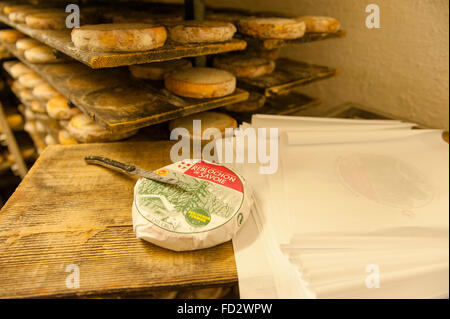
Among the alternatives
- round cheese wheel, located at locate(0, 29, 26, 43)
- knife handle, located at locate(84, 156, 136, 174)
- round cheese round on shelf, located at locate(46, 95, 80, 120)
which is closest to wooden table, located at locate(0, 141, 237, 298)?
knife handle, located at locate(84, 156, 136, 174)

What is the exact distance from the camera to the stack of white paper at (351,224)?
1.49 feet

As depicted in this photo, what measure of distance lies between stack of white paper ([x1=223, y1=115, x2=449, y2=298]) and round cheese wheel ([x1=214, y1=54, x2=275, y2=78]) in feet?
2.05

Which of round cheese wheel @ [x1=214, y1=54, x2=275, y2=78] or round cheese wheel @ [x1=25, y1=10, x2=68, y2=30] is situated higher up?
round cheese wheel @ [x1=25, y1=10, x2=68, y2=30]

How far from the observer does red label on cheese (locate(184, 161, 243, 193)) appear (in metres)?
0.70

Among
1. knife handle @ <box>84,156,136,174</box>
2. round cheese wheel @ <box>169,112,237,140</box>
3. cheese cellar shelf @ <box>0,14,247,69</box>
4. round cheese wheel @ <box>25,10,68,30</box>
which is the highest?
round cheese wheel @ <box>25,10,68,30</box>

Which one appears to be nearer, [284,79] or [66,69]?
[284,79]

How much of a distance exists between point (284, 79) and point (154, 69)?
0.59 m

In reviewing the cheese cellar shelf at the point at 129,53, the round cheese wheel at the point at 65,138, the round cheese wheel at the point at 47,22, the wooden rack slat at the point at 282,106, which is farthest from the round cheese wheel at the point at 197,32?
the round cheese wheel at the point at 65,138

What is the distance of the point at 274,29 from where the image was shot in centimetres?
109

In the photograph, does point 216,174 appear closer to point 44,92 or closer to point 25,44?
point 44,92

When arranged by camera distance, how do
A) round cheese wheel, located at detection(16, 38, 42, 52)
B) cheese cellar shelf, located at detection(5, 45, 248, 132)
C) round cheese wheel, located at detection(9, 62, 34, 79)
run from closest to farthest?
1. cheese cellar shelf, located at detection(5, 45, 248, 132)
2. round cheese wheel, located at detection(16, 38, 42, 52)
3. round cheese wheel, located at detection(9, 62, 34, 79)

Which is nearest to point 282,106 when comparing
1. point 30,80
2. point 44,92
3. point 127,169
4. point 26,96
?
point 127,169

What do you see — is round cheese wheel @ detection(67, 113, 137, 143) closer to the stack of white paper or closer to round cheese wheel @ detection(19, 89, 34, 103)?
the stack of white paper

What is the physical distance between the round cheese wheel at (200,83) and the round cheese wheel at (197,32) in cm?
14
